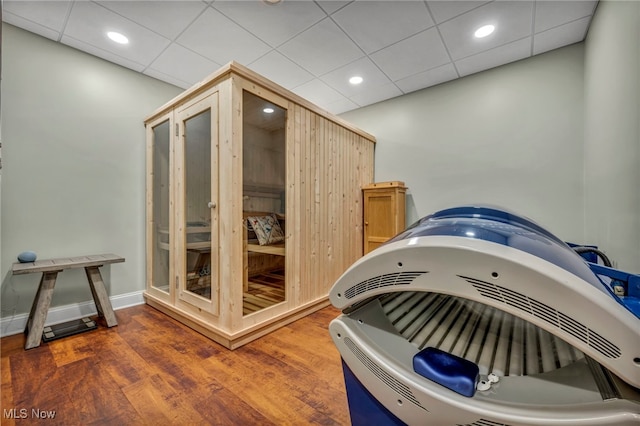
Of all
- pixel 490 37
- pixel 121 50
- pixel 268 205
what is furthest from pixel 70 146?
pixel 490 37

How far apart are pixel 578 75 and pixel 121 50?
13.4 feet

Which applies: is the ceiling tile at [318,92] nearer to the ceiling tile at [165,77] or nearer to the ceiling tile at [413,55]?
the ceiling tile at [413,55]

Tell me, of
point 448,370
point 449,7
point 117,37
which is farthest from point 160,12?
point 448,370

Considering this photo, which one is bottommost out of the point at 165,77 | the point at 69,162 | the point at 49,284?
the point at 49,284

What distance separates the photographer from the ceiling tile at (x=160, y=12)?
1.91 meters

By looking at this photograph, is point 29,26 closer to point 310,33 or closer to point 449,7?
point 310,33

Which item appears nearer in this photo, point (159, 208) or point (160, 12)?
point (160, 12)

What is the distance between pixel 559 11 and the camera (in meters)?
2.03

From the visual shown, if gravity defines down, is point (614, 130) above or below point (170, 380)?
above

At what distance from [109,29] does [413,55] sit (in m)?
2.60

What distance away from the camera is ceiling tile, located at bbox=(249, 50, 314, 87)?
8.47 ft

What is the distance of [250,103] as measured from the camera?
203 centimetres

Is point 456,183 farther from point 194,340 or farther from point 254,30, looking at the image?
point 194,340

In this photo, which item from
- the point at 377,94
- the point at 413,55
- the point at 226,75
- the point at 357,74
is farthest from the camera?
the point at 377,94
